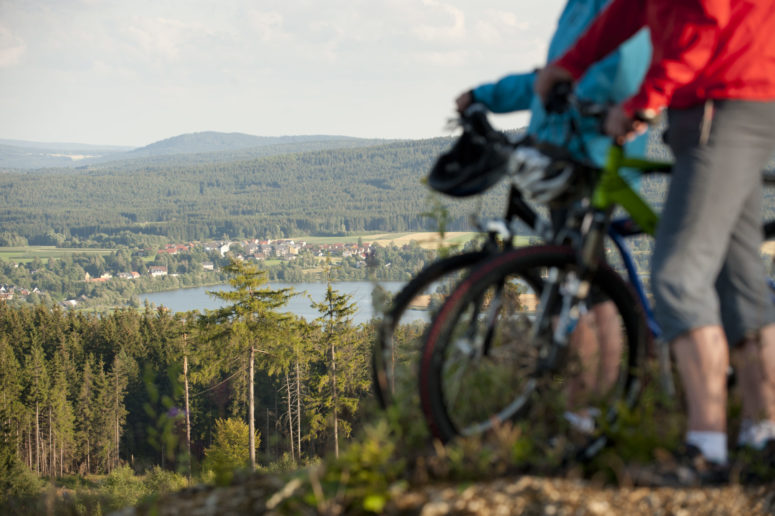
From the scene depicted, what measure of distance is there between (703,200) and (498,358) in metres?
0.78

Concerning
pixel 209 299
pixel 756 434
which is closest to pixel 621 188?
pixel 756 434

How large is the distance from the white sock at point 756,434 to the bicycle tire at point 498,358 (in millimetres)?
355

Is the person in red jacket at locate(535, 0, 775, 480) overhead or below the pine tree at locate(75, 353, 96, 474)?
overhead

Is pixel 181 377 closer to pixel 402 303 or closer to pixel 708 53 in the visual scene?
pixel 402 303

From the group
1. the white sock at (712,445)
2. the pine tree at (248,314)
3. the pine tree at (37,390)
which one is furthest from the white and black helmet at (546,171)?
the pine tree at (37,390)

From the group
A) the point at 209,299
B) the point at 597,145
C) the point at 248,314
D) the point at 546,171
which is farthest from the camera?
the point at 209,299

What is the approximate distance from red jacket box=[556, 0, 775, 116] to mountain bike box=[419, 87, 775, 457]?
0.21 meters

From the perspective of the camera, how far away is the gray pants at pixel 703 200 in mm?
2080

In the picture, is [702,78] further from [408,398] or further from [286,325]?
[286,325]

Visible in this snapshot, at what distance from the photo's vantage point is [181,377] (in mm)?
31641

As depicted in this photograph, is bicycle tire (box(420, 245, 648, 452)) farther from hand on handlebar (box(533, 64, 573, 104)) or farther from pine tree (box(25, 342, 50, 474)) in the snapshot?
pine tree (box(25, 342, 50, 474))

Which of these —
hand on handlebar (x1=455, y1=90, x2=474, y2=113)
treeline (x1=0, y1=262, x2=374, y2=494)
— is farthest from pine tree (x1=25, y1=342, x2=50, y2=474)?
hand on handlebar (x1=455, y1=90, x2=474, y2=113)

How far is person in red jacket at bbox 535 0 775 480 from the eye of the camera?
203cm

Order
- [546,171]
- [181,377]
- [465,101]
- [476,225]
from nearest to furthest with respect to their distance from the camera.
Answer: [546,171], [476,225], [465,101], [181,377]
